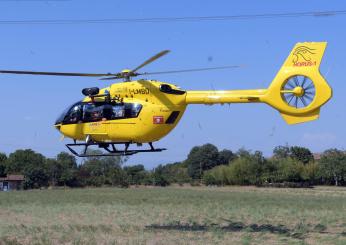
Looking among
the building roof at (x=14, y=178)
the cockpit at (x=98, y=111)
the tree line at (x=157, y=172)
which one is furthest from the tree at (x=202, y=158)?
the cockpit at (x=98, y=111)

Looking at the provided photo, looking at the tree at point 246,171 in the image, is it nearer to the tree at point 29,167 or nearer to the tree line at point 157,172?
the tree line at point 157,172

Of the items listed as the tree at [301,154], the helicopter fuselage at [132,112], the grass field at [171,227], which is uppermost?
the tree at [301,154]

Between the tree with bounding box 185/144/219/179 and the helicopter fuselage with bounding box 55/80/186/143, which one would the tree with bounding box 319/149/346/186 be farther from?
the helicopter fuselage with bounding box 55/80/186/143

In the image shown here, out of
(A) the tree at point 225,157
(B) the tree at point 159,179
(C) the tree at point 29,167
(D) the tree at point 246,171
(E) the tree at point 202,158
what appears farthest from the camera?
(A) the tree at point 225,157

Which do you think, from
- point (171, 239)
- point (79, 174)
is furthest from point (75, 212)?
point (79, 174)

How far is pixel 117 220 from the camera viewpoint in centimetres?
3164

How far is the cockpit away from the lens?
66.6 feet

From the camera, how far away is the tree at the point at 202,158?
5960 inches

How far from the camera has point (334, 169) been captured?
340 feet

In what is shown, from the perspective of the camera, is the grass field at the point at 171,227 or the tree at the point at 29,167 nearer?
the grass field at the point at 171,227

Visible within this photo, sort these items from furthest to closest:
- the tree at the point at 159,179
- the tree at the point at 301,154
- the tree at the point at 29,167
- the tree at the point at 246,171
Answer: the tree at the point at 301,154 → the tree at the point at 246,171 → the tree at the point at 159,179 → the tree at the point at 29,167

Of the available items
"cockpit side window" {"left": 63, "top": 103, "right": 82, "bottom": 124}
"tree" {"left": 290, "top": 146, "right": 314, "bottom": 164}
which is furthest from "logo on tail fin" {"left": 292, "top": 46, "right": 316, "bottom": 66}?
"tree" {"left": 290, "top": 146, "right": 314, "bottom": 164}

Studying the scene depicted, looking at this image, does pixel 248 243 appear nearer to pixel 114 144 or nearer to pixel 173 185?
pixel 114 144

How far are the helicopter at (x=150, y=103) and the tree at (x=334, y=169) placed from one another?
8814cm
